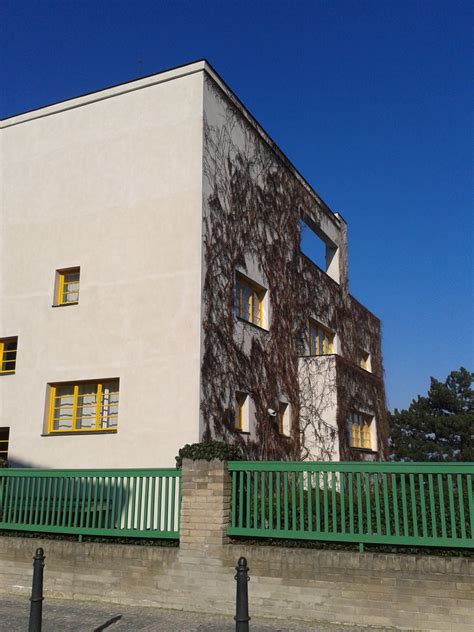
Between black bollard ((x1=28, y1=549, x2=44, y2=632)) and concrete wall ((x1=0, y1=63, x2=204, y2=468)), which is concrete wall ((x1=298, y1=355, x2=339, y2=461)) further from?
black bollard ((x1=28, y1=549, x2=44, y2=632))

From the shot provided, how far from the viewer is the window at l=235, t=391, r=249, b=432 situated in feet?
51.2

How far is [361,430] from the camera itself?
21500 millimetres

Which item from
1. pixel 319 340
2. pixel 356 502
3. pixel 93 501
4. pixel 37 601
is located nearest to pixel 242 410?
pixel 93 501

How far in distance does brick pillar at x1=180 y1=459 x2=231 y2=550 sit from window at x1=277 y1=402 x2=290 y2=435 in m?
8.37

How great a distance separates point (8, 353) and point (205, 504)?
372 inches

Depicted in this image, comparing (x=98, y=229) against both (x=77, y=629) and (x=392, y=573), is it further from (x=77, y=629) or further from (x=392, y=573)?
(x=392, y=573)

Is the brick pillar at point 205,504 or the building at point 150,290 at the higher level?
the building at point 150,290

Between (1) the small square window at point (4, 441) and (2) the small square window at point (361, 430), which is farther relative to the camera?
(2) the small square window at point (361, 430)

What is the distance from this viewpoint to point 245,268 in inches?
657

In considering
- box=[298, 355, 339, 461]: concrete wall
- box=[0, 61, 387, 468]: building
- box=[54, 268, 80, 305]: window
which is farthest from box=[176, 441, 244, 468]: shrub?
box=[298, 355, 339, 461]: concrete wall

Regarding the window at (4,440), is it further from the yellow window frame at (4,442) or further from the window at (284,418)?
the window at (284,418)

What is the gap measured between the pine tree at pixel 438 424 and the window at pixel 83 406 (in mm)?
37504

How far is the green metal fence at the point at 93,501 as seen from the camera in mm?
9953

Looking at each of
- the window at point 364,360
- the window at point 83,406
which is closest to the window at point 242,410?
the window at point 83,406
